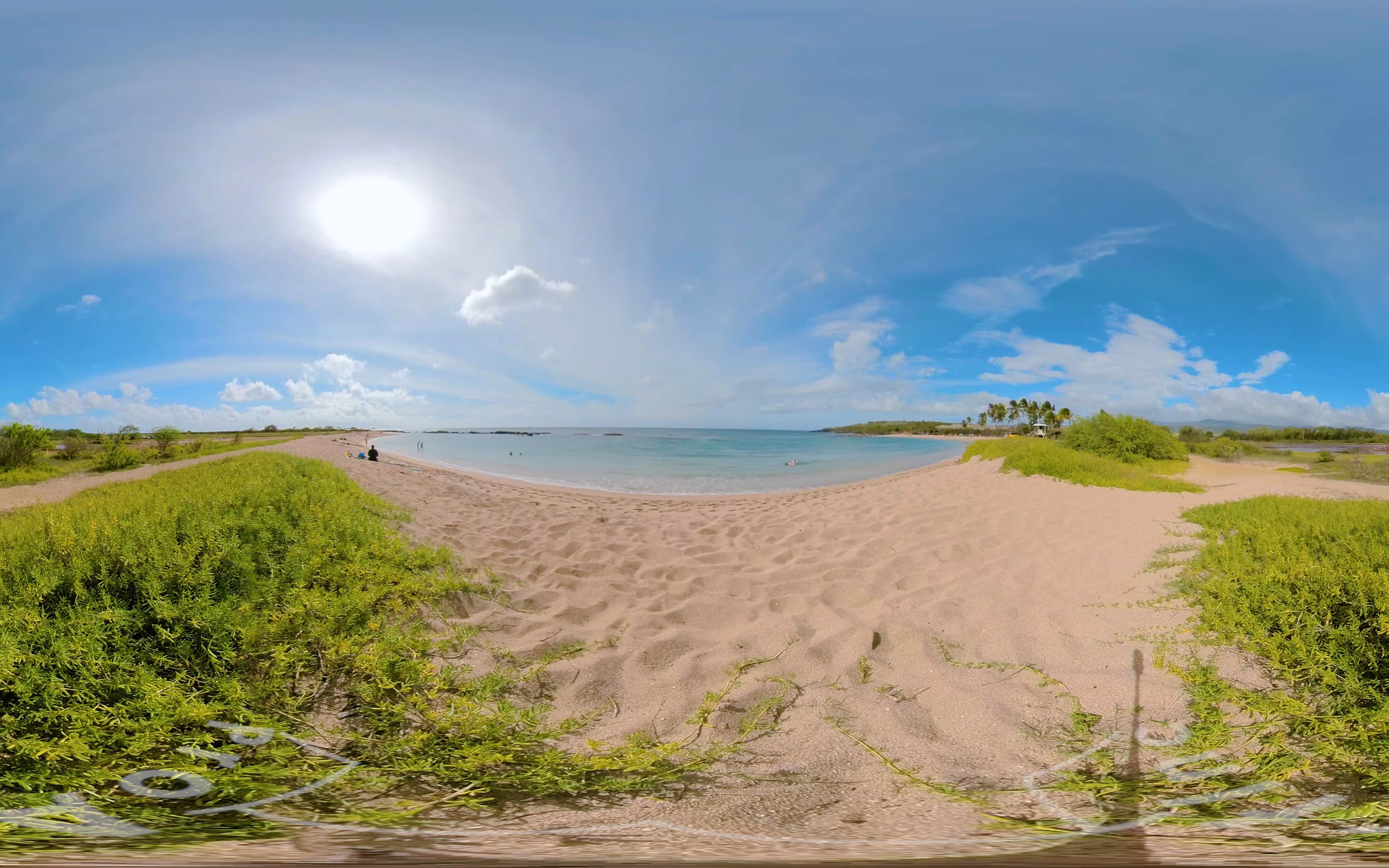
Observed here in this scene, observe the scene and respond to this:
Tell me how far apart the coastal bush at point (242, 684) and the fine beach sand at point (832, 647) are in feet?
0.78

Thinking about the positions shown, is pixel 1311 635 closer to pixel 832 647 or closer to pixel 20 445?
pixel 832 647

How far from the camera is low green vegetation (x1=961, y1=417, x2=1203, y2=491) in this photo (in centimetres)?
1100

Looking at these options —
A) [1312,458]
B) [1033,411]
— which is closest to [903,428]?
[1033,411]

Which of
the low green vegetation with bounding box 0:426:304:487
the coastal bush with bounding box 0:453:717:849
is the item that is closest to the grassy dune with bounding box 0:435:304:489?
the low green vegetation with bounding box 0:426:304:487

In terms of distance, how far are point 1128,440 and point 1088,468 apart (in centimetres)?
621

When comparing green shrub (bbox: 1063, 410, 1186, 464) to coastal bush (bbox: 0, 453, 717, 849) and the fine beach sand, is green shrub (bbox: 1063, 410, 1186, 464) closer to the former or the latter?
the fine beach sand

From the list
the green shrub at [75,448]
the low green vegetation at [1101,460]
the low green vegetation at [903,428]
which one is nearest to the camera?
the low green vegetation at [1101,460]

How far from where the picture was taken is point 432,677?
8.39 feet

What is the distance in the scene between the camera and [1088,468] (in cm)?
1245

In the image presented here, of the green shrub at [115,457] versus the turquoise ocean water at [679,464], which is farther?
the turquoise ocean water at [679,464]

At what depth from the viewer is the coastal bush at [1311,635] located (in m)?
1.97

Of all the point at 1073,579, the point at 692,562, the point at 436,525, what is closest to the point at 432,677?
the point at 692,562

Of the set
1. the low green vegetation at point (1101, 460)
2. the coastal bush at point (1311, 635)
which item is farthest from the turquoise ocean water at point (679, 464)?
the coastal bush at point (1311, 635)

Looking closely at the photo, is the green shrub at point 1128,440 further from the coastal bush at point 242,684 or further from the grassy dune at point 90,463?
the grassy dune at point 90,463
